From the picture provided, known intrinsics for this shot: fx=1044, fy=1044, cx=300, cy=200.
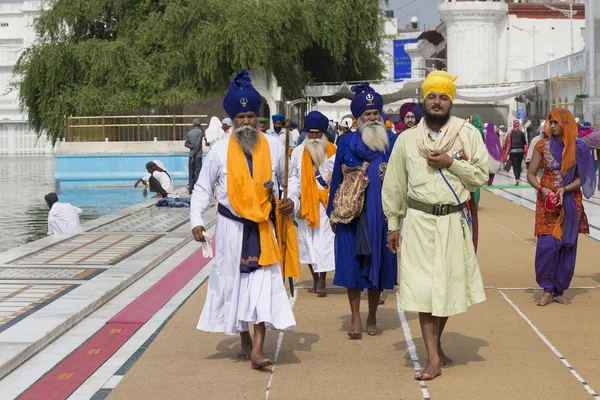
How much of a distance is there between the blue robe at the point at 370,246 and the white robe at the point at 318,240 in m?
1.84

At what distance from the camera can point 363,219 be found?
737cm

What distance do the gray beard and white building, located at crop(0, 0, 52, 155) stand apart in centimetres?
6593

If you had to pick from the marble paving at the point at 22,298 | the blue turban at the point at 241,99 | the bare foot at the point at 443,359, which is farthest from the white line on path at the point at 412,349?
the marble paving at the point at 22,298

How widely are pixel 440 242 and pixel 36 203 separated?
1858 cm

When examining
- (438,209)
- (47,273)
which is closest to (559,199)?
(438,209)

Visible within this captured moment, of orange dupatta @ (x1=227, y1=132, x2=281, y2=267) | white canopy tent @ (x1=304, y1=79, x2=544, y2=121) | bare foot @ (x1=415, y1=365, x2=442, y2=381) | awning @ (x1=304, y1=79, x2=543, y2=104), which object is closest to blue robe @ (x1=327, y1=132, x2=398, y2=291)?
orange dupatta @ (x1=227, y1=132, x2=281, y2=267)

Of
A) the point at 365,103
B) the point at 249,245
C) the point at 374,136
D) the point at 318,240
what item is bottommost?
the point at 318,240

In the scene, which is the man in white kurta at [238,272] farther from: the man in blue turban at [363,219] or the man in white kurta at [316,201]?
the man in white kurta at [316,201]

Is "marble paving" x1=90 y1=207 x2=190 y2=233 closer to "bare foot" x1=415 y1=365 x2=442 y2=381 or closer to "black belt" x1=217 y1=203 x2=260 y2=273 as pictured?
"black belt" x1=217 y1=203 x2=260 y2=273

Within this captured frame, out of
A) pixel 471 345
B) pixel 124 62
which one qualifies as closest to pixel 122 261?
pixel 471 345

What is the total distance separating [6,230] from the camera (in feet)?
56.6

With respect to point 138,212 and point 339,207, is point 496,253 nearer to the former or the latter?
point 339,207

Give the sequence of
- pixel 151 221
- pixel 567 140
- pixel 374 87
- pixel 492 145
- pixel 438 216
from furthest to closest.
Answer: pixel 374 87
pixel 492 145
pixel 151 221
pixel 567 140
pixel 438 216

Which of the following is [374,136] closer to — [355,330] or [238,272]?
[355,330]
